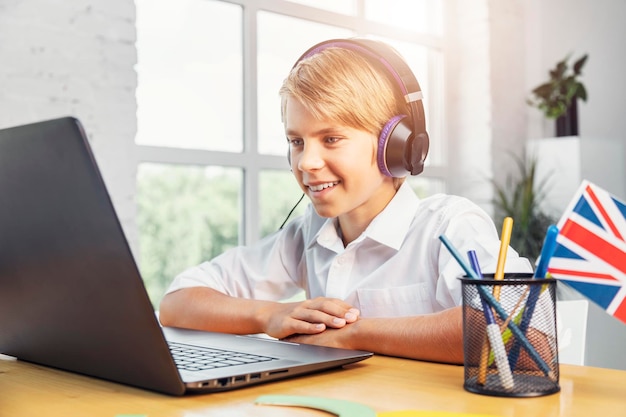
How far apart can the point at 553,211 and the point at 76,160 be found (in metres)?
3.77

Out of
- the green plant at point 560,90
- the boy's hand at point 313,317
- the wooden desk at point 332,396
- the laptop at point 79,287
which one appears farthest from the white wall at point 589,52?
the laptop at point 79,287

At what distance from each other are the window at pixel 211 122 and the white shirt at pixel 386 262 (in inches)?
53.4

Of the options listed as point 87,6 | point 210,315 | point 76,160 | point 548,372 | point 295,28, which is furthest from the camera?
point 295,28

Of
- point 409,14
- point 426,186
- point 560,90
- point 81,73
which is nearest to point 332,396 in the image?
point 81,73

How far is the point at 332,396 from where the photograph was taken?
779mm

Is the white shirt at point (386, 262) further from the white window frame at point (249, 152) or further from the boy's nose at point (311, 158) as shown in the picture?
the white window frame at point (249, 152)

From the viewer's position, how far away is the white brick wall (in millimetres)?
2477

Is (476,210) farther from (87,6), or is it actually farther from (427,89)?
(427,89)

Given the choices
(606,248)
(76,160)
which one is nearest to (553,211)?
(606,248)

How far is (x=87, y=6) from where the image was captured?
8.78 ft

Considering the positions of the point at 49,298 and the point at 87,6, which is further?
the point at 87,6

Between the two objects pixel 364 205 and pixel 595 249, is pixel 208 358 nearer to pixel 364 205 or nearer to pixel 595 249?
pixel 595 249

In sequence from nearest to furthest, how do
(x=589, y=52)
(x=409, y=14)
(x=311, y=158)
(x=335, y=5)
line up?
(x=311, y=158)
(x=335, y=5)
(x=409, y=14)
(x=589, y=52)

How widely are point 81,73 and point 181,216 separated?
0.74m
